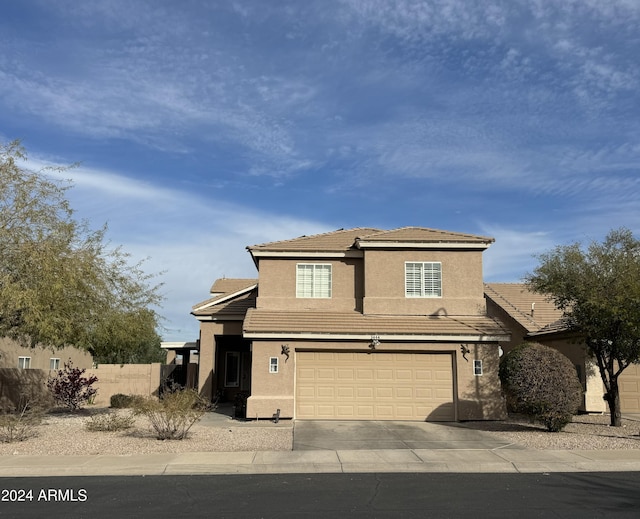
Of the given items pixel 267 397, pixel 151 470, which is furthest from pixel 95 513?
pixel 267 397

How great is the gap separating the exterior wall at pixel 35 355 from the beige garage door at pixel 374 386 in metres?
11.6

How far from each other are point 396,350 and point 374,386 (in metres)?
1.40

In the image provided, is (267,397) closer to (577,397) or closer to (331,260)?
(331,260)

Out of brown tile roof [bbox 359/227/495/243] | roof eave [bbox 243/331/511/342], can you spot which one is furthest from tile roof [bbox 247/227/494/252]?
roof eave [bbox 243/331/511/342]

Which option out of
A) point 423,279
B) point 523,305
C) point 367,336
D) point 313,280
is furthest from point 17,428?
point 523,305

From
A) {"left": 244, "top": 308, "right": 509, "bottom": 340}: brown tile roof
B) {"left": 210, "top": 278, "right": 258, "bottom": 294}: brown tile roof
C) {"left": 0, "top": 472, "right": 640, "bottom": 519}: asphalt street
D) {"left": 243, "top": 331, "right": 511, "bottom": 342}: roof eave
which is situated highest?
{"left": 210, "top": 278, "right": 258, "bottom": 294}: brown tile roof

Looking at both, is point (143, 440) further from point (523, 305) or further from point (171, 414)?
point (523, 305)

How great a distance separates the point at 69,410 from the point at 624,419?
65.1 ft

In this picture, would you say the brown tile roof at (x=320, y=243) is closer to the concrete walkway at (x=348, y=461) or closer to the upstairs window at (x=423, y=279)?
the upstairs window at (x=423, y=279)

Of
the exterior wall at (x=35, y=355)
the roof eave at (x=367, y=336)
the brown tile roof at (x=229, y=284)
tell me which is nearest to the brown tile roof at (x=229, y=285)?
the brown tile roof at (x=229, y=284)

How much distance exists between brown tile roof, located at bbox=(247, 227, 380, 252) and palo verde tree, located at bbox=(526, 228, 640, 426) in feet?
24.0

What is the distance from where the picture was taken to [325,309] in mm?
21234

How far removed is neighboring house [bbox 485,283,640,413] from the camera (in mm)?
21297

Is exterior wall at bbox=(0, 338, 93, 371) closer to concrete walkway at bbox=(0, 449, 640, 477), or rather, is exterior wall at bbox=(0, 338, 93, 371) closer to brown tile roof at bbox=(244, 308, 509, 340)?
brown tile roof at bbox=(244, 308, 509, 340)
